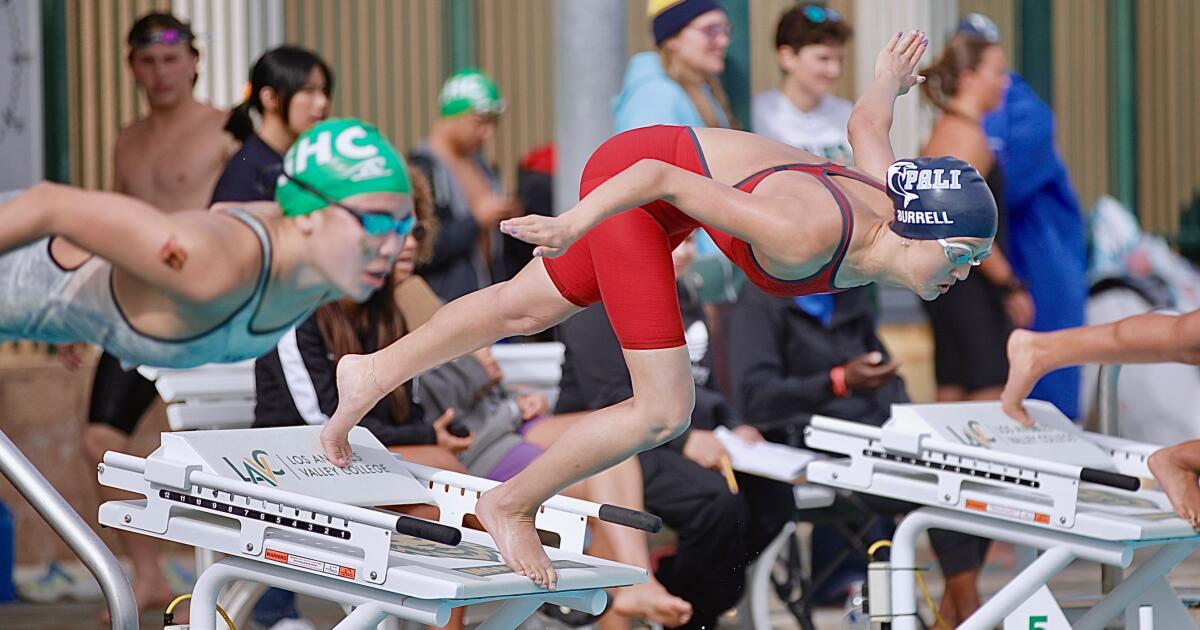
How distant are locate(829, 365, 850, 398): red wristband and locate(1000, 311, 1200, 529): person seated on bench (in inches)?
30.9

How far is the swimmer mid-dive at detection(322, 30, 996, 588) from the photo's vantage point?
143 inches

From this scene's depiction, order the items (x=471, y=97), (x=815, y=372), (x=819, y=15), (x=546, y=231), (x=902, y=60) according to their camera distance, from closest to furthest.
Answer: (x=546, y=231) → (x=902, y=60) → (x=815, y=372) → (x=819, y=15) → (x=471, y=97)

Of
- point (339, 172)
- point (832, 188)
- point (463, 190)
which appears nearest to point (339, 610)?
point (463, 190)

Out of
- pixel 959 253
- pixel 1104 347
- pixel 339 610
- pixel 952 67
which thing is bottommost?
pixel 339 610

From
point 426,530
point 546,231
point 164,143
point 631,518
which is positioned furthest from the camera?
point 164,143

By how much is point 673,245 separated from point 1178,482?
166cm

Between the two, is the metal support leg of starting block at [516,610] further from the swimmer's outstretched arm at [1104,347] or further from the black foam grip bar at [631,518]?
the swimmer's outstretched arm at [1104,347]

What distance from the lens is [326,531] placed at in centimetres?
370

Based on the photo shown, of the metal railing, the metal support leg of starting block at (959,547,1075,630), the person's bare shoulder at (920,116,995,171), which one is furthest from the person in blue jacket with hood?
the metal railing

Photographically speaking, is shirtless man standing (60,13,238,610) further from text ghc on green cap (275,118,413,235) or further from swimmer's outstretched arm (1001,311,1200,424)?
swimmer's outstretched arm (1001,311,1200,424)

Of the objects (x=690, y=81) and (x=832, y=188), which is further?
(x=690, y=81)

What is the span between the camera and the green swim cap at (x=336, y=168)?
519 cm

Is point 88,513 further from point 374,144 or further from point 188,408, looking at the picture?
point 374,144

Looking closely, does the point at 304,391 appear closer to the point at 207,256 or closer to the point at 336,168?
the point at 207,256
